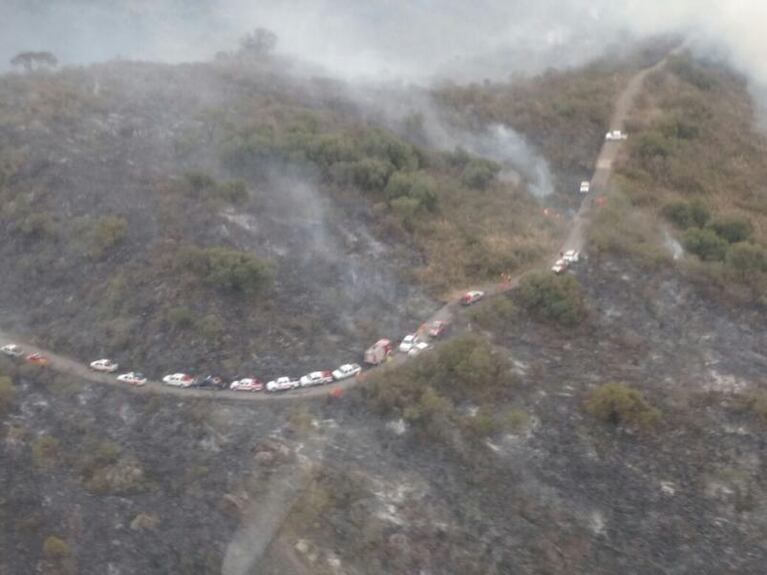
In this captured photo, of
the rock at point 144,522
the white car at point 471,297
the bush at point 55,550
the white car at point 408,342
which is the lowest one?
the bush at point 55,550

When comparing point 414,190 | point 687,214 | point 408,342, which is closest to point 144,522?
point 408,342

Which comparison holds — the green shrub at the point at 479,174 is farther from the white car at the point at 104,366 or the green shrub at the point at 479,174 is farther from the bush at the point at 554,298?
the white car at the point at 104,366

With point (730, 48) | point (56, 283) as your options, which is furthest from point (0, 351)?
point (730, 48)

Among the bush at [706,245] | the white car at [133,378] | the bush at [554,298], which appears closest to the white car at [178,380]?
the white car at [133,378]

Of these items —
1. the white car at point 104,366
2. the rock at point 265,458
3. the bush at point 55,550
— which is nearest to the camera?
the bush at point 55,550

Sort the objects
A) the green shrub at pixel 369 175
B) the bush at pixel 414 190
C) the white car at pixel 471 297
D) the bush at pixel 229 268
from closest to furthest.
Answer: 1. the bush at pixel 229 268
2. the white car at pixel 471 297
3. the bush at pixel 414 190
4. the green shrub at pixel 369 175

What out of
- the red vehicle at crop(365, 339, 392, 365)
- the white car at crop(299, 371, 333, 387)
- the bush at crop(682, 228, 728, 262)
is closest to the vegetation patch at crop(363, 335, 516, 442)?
the red vehicle at crop(365, 339, 392, 365)

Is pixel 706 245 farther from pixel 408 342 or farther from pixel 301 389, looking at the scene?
pixel 301 389

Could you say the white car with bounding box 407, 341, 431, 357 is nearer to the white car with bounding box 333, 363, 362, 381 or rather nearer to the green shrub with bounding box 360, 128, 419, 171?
the white car with bounding box 333, 363, 362, 381
